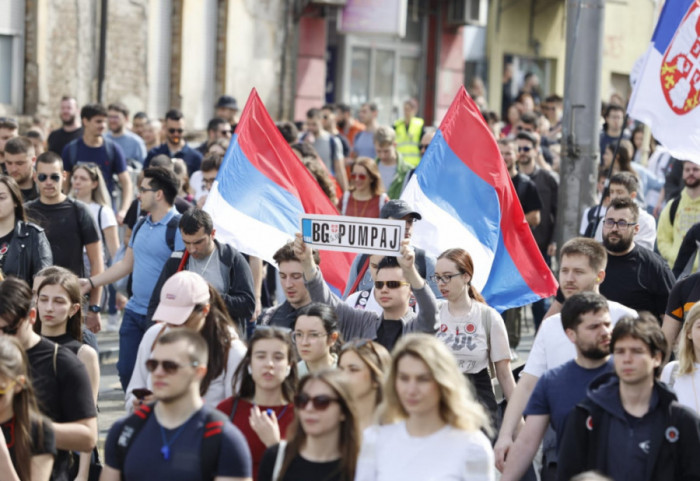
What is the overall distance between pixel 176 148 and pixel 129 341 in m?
5.67

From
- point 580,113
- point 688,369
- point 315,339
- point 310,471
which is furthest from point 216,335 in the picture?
point 580,113

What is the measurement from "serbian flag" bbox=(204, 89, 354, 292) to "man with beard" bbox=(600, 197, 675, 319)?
1977mm

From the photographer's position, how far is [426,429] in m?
5.35

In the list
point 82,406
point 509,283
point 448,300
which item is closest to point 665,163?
point 509,283

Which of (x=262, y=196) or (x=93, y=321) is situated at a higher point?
(x=262, y=196)

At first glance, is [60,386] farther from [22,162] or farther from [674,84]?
[674,84]

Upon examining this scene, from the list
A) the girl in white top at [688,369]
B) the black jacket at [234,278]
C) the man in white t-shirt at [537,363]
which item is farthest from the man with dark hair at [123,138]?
the girl in white top at [688,369]

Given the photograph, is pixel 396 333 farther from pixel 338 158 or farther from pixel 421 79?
pixel 421 79

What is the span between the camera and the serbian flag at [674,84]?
9688 mm

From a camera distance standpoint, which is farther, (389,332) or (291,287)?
(291,287)

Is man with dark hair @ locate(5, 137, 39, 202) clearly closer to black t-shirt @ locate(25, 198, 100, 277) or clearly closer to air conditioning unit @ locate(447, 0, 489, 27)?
black t-shirt @ locate(25, 198, 100, 277)

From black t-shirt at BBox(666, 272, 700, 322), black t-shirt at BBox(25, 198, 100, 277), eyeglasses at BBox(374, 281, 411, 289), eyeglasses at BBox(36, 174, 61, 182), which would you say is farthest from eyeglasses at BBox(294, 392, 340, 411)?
eyeglasses at BBox(36, 174, 61, 182)

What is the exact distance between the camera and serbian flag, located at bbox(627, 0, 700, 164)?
9.69 meters

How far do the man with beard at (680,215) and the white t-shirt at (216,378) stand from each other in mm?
4762
